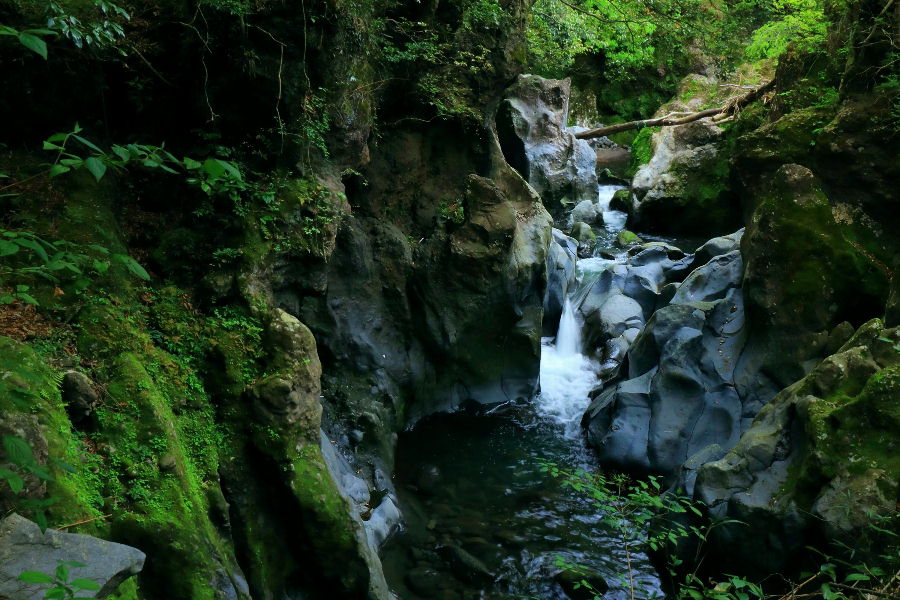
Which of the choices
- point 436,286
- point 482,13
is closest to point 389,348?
point 436,286

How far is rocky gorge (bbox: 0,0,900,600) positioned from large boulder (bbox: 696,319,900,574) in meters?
0.03

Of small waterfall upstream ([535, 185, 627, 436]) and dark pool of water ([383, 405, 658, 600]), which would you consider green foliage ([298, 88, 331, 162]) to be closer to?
dark pool of water ([383, 405, 658, 600])

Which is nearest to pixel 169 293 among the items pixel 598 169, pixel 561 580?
pixel 561 580

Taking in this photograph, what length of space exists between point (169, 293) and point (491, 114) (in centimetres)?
721

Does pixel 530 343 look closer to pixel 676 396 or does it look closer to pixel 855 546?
pixel 676 396

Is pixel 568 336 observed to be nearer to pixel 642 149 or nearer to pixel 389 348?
pixel 389 348

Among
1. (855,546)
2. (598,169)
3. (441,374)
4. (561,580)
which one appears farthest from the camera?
(598,169)

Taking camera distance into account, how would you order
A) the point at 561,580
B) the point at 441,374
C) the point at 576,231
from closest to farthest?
the point at 561,580 < the point at 441,374 < the point at 576,231

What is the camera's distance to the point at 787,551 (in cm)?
669

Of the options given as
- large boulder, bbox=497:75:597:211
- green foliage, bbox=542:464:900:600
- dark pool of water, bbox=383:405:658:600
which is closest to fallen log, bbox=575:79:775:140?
large boulder, bbox=497:75:597:211

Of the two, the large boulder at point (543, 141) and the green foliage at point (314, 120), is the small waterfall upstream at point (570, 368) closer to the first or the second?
the large boulder at point (543, 141)

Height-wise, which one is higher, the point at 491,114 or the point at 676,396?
the point at 491,114

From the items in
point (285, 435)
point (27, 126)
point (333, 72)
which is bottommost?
point (285, 435)

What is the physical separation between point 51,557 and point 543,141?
58.8 feet
